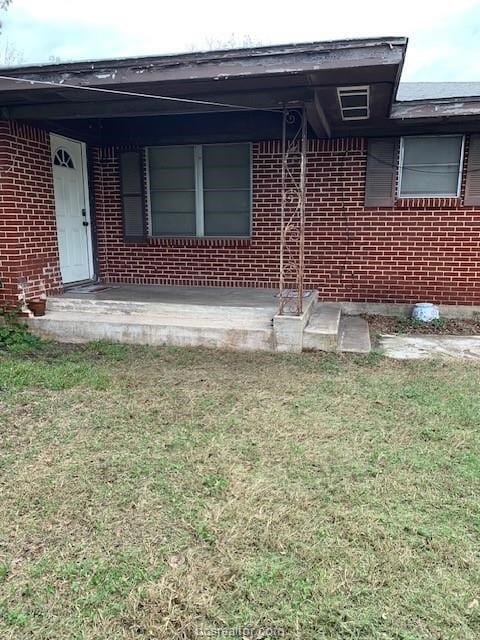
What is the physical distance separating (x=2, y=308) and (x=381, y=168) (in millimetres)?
5159

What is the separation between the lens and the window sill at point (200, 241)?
698cm

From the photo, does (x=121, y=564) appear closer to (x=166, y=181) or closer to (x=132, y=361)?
(x=132, y=361)

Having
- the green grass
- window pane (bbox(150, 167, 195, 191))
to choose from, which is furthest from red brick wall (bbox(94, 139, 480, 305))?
the green grass

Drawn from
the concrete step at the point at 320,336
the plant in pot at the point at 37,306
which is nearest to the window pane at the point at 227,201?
the concrete step at the point at 320,336

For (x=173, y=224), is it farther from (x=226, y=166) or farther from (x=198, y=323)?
(x=198, y=323)

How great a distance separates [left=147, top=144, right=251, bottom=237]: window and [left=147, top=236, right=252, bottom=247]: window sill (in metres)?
0.08

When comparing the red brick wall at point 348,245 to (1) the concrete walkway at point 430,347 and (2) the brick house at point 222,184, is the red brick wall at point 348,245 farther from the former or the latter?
(1) the concrete walkway at point 430,347

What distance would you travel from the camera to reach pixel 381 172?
640cm

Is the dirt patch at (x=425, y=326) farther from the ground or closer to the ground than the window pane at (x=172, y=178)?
closer to the ground

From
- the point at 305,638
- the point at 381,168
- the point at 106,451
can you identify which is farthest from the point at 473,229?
the point at 305,638

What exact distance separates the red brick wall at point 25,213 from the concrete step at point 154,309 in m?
0.41

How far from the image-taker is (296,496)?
2502 millimetres

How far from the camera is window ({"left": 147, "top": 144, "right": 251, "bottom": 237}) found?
6.91 m

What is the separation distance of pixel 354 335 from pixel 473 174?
8.88ft
